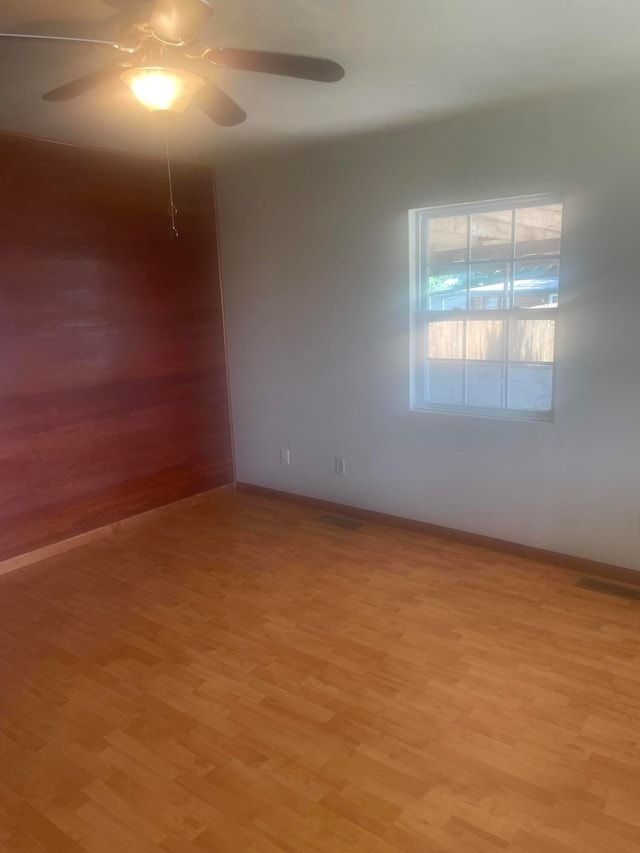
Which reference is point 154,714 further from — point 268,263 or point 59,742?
point 268,263

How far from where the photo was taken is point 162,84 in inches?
76.7

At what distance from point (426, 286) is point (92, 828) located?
3139mm

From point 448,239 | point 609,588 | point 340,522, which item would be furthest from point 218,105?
point 609,588

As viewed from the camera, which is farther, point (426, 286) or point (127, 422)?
point (127, 422)

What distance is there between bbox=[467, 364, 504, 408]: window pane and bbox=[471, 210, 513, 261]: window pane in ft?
2.10

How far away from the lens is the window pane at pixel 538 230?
318 centimetres

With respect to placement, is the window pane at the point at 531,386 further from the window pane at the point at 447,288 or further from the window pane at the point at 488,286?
the window pane at the point at 447,288

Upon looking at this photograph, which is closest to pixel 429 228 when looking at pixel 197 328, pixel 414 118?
pixel 414 118

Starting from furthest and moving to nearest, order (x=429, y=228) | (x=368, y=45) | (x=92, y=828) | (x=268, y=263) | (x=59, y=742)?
(x=268, y=263) < (x=429, y=228) < (x=368, y=45) < (x=59, y=742) < (x=92, y=828)

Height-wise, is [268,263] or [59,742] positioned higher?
[268,263]

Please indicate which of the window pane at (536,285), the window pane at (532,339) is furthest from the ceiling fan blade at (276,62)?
the window pane at (532,339)

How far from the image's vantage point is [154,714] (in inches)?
87.7

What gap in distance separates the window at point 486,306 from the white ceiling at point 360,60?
62 centimetres

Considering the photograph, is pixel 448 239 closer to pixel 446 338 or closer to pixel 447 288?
pixel 447 288
